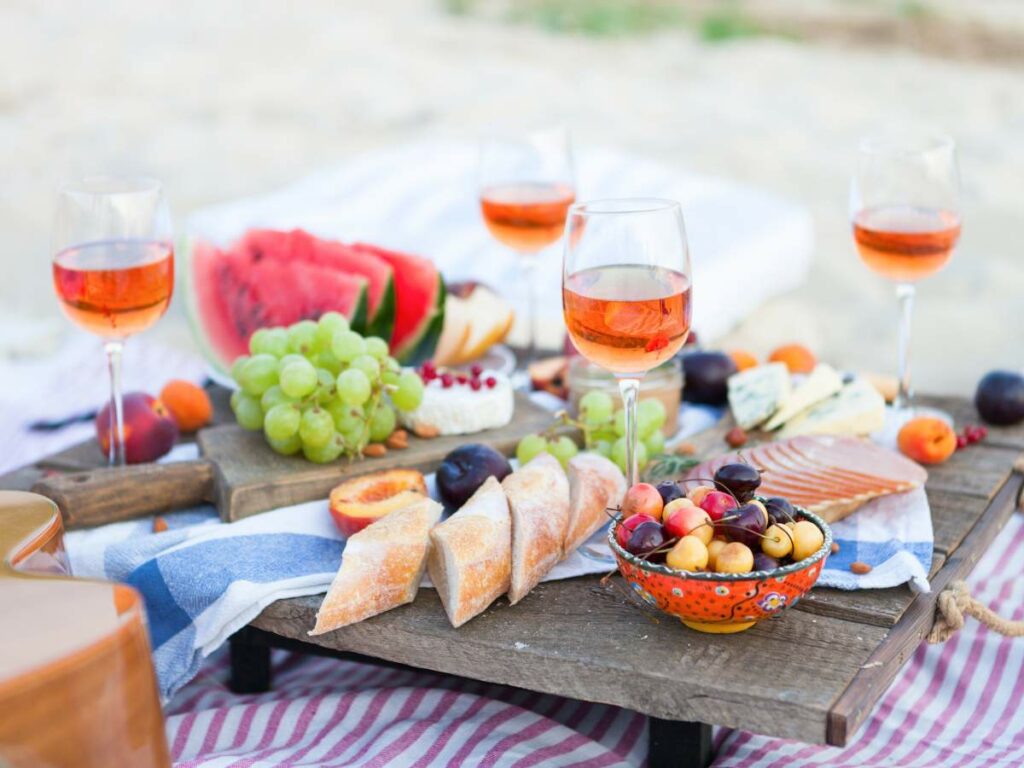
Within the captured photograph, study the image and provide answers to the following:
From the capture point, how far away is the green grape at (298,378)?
2402 mm

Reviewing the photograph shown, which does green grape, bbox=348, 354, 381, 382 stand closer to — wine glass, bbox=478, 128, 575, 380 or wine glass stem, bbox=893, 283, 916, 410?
wine glass, bbox=478, 128, 575, 380

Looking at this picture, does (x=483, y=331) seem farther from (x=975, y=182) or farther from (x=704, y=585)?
(x=975, y=182)

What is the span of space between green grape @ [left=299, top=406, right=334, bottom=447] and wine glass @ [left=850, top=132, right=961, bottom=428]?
1170 millimetres

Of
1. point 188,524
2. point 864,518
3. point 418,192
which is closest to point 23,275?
point 418,192

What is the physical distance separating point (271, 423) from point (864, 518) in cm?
109

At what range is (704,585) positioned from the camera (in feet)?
5.87

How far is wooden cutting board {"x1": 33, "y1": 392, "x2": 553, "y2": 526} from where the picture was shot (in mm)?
2363

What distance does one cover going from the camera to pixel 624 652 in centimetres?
188

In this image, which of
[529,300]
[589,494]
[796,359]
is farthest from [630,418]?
[529,300]

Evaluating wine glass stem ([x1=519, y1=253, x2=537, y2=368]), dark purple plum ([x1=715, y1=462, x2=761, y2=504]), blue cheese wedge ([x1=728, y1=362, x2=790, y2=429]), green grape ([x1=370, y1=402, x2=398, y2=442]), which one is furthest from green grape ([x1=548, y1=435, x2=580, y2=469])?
wine glass stem ([x1=519, y1=253, x2=537, y2=368])

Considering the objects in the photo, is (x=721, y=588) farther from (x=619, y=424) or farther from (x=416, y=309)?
(x=416, y=309)

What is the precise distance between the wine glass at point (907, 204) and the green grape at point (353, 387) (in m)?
1.09

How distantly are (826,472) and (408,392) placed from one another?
809 millimetres

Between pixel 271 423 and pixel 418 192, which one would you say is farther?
pixel 418 192
